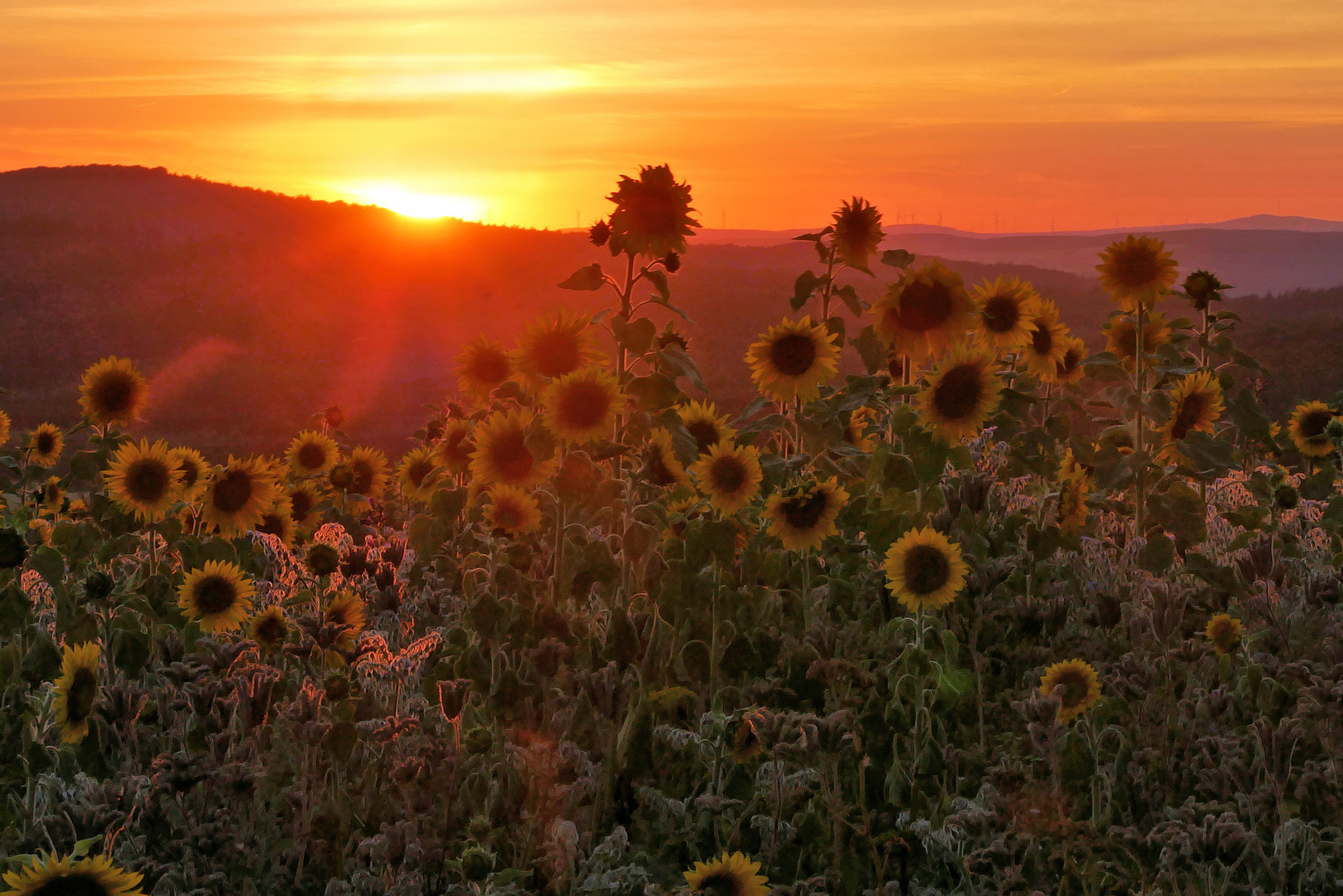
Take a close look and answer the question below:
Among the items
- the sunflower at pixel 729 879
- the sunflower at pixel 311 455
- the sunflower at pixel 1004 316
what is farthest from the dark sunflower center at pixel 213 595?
the sunflower at pixel 1004 316

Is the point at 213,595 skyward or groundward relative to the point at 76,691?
skyward

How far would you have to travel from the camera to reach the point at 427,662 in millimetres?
5051

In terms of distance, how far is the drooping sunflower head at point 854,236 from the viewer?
617 centimetres

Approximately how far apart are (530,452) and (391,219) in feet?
237

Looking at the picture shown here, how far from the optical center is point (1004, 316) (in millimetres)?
6020

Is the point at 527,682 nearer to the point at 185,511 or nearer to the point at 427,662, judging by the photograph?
the point at 427,662

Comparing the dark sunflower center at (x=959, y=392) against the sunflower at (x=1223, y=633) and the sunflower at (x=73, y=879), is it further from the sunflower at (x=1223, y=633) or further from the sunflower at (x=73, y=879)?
the sunflower at (x=73, y=879)

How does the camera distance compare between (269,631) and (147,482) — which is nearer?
(269,631)

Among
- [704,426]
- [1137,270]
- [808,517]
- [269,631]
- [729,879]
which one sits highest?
[1137,270]

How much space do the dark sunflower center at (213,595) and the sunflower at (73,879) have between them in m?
2.67

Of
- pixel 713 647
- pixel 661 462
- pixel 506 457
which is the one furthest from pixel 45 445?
pixel 713 647

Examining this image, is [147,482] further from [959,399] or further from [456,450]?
[959,399]

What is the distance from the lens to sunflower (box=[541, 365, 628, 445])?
499 centimetres

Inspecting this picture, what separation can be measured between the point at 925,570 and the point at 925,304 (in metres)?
1.53
